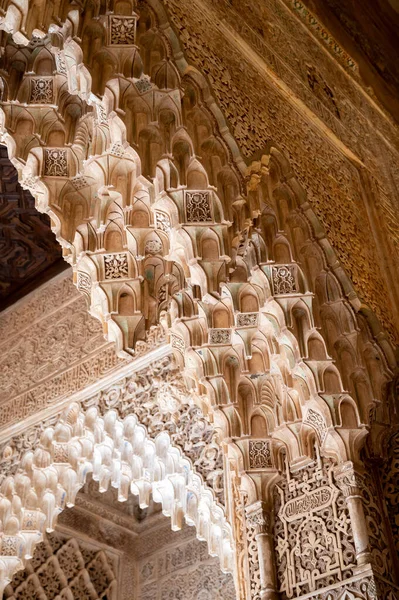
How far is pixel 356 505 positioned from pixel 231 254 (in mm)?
1062

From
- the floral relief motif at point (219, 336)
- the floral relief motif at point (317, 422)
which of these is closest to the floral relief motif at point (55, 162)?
the floral relief motif at point (219, 336)

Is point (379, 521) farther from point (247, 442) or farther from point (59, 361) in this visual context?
point (59, 361)

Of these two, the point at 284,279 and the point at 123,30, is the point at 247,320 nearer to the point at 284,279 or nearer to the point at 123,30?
the point at 284,279

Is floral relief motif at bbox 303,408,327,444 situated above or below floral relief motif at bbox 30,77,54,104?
below

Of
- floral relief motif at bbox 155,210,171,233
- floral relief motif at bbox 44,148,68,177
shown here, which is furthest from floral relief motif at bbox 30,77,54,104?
floral relief motif at bbox 155,210,171,233

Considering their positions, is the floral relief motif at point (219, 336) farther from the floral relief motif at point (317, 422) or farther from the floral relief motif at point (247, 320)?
the floral relief motif at point (317, 422)

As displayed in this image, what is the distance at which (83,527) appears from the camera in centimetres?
625

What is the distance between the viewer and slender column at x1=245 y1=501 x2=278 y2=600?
300 cm

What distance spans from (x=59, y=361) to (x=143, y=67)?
2.51 meters

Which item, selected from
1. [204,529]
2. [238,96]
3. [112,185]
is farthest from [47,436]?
[238,96]

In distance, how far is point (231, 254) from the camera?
2.83 meters

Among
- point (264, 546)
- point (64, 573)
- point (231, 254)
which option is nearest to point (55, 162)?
point (231, 254)

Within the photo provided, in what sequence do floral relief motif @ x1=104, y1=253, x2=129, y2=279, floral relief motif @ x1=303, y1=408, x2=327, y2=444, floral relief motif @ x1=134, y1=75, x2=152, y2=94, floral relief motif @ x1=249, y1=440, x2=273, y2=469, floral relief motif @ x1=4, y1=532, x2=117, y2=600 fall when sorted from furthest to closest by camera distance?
1. floral relief motif @ x1=4, y1=532, x2=117, y2=600
2. floral relief motif @ x1=249, y1=440, x2=273, y2=469
3. floral relief motif @ x1=104, y1=253, x2=129, y2=279
4. floral relief motif @ x1=303, y1=408, x2=327, y2=444
5. floral relief motif @ x1=134, y1=75, x2=152, y2=94

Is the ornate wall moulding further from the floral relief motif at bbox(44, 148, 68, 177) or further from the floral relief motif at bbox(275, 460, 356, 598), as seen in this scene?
the floral relief motif at bbox(44, 148, 68, 177)
